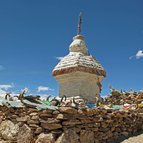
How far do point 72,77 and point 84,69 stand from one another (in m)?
0.56

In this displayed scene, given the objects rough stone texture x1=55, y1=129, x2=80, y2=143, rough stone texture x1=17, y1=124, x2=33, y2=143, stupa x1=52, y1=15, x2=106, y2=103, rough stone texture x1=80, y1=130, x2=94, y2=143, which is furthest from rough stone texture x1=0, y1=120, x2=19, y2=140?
stupa x1=52, y1=15, x2=106, y2=103

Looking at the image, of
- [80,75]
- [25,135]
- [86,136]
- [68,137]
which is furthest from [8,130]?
[80,75]

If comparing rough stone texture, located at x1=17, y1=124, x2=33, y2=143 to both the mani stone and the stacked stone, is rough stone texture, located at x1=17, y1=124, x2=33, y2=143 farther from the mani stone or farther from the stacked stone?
the stacked stone

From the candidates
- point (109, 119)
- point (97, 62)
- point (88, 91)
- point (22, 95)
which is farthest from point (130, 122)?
point (97, 62)

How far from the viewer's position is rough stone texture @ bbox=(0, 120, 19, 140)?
634 centimetres

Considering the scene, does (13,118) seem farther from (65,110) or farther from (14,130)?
(65,110)

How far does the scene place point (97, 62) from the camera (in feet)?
37.0

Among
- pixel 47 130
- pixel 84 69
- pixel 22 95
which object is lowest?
pixel 47 130

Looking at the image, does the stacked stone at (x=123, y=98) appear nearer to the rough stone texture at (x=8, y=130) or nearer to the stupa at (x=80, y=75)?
the stupa at (x=80, y=75)

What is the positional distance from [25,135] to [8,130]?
1.86 ft

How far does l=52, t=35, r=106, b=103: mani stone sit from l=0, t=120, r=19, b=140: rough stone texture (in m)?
4.35

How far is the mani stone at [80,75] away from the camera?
1054 cm

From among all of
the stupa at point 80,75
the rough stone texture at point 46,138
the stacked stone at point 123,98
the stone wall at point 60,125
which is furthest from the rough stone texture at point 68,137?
the stacked stone at point 123,98

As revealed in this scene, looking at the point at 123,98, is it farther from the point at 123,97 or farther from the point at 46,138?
the point at 46,138
